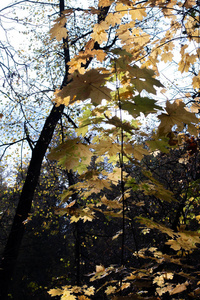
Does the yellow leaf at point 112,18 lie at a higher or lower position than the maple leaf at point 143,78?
higher

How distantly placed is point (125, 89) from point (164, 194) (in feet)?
2.25

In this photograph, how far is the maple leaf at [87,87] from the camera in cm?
112

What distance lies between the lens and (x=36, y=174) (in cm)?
446

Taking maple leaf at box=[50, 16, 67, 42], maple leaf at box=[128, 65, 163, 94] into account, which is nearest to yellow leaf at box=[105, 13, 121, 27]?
maple leaf at box=[50, 16, 67, 42]

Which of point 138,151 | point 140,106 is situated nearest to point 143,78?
point 140,106

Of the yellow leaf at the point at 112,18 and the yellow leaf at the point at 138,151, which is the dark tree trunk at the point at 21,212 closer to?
the yellow leaf at the point at 112,18

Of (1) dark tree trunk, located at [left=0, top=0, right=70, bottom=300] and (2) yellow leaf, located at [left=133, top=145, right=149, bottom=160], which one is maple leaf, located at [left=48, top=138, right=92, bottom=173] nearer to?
(2) yellow leaf, located at [left=133, top=145, right=149, bottom=160]

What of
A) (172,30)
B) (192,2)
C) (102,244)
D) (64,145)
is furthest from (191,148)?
(102,244)

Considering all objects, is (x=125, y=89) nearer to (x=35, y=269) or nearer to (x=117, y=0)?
(x=117, y=0)

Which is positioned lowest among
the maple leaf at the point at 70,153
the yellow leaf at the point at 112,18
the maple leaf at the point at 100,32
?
the maple leaf at the point at 70,153

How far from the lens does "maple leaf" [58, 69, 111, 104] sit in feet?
3.68

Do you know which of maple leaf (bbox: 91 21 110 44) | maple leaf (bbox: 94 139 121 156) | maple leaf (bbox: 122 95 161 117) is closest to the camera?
maple leaf (bbox: 122 95 161 117)

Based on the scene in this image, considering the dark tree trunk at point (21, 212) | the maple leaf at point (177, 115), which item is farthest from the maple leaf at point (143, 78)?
the dark tree trunk at point (21, 212)

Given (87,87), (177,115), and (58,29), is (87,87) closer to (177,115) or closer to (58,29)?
(177,115)
